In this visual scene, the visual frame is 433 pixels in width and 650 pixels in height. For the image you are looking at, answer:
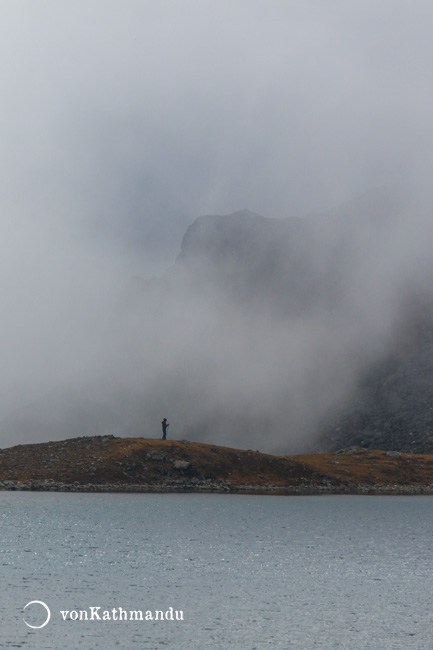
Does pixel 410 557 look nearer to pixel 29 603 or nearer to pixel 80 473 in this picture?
pixel 29 603

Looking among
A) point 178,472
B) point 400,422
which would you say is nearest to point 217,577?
point 178,472

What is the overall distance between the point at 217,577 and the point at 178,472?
79631 millimetres

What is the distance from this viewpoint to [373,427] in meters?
192

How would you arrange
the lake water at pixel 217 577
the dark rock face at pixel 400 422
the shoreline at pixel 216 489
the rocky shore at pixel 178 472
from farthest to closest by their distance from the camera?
the dark rock face at pixel 400 422 → the rocky shore at pixel 178 472 → the shoreline at pixel 216 489 → the lake water at pixel 217 577

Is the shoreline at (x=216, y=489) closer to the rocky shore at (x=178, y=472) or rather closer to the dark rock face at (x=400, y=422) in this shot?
the rocky shore at (x=178, y=472)

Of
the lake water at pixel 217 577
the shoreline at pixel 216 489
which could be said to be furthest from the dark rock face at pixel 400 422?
the lake water at pixel 217 577

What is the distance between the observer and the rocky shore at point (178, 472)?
11781 cm

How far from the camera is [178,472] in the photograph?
123 meters

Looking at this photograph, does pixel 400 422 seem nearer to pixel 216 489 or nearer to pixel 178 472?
pixel 216 489

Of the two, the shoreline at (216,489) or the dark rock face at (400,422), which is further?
the dark rock face at (400,422)

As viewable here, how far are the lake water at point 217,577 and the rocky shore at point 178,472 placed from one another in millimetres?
34299

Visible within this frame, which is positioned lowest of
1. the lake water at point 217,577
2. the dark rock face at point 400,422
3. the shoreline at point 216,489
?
the lake water at point 217,577

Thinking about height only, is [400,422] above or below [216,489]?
above

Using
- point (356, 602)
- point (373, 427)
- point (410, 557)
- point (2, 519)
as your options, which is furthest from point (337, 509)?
point (373, 427)
